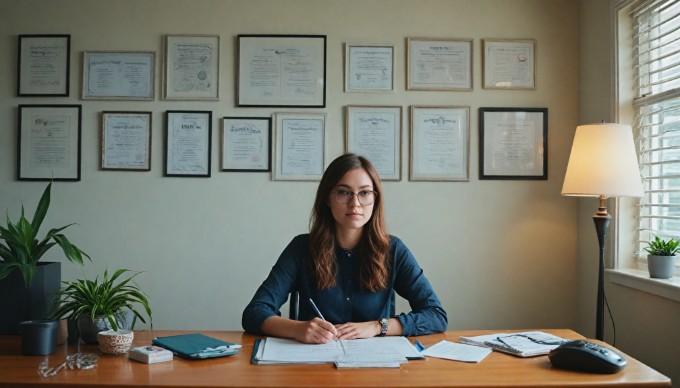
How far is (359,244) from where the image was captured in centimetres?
222

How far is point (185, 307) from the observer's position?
11.5 ft

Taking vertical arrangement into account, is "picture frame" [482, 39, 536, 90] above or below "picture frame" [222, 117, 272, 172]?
above

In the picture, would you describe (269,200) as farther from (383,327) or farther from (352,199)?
(383,327)

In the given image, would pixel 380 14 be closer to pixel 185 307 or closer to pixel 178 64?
pixel 178 64

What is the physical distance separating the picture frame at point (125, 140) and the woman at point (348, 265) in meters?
1.65

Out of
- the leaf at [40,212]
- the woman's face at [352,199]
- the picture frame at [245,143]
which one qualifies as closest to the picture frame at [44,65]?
the picture frame at [245,143]

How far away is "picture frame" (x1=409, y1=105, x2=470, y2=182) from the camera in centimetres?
349

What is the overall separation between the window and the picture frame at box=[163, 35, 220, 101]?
230cm

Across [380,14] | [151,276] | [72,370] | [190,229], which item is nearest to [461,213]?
[380,14]

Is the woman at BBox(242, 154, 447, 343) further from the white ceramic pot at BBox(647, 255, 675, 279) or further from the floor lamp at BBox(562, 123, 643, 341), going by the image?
the white ceramic pot at BBox(647, 255, 675, 279)

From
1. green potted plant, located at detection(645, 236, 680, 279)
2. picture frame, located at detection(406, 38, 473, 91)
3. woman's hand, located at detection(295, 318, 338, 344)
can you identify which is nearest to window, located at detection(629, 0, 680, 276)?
green potted plant, located at detection(645, 236, 680, 279)

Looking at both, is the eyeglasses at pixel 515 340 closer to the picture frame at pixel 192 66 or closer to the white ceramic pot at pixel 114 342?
the white ceramic pot at pixel 114 342

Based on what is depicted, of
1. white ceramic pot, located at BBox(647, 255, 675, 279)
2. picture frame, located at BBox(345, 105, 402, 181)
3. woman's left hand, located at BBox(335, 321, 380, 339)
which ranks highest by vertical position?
picture frame, located at BBox(345, 105, 402, 181)

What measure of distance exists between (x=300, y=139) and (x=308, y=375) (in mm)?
2132
